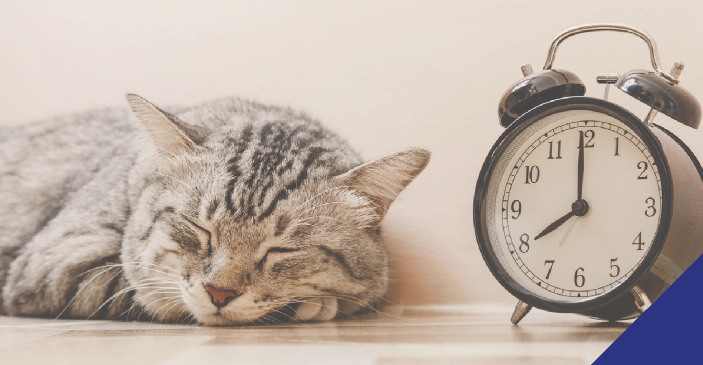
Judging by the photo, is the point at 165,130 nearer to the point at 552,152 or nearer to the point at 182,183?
the point at 182,183

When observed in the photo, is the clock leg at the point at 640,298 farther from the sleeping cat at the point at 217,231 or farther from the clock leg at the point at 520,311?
the sleeping cat at the point at 217,231

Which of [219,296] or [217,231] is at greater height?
[217,231]

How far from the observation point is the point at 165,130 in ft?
4.43

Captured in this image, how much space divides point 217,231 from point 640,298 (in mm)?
786

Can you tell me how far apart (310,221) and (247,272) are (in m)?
0.17

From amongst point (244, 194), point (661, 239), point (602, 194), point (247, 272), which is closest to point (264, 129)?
point (244, 194)

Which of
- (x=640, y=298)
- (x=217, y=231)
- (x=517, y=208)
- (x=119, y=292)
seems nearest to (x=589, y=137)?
(x=517, y=208)

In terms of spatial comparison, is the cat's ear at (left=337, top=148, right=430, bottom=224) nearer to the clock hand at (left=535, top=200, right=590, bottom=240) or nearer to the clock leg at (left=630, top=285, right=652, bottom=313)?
the clock hand at (left=535, top=200, right=590, bottom=240)

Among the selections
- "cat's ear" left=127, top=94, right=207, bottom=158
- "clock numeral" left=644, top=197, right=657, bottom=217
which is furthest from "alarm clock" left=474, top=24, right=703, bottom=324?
"cat's ear" left=127, top=94, right=207, bottom=158

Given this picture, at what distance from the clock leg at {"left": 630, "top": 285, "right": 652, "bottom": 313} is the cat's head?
46cm

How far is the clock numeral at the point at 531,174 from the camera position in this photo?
1.10m

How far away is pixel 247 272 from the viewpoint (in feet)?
3.98

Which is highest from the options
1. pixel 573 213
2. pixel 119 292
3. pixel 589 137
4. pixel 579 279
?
pixel 589 137

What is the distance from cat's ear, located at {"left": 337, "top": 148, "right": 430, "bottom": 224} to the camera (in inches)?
49.6
